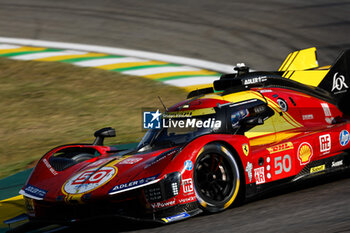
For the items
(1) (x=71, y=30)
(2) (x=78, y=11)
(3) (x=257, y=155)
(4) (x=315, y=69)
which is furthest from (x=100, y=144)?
(2) (x=78, y=11)

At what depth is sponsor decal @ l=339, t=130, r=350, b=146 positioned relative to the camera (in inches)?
285

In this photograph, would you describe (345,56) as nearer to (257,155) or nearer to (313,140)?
(313,140)

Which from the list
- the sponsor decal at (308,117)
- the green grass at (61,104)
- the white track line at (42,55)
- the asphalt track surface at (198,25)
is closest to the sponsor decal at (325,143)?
the sponsor decal at (308,117)

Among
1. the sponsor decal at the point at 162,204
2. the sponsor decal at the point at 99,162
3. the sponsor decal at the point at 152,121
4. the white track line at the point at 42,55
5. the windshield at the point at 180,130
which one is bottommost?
the sponsor decal at the point at 162,204

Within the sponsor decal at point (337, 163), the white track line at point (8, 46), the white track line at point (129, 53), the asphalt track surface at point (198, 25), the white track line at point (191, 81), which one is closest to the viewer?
the sponsor decal at point (337, 163)

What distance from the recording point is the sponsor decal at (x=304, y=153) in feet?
22.5

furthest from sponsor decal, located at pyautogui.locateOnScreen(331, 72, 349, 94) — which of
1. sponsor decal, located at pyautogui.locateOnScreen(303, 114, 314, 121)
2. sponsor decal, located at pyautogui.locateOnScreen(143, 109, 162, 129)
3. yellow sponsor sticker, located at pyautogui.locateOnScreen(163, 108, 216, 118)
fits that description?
sponsor decal, located at pyautogui.locateOnScreen(143, 109, 162, 129)

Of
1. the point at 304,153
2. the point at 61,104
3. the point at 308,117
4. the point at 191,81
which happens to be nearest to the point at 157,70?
the point at 191,81

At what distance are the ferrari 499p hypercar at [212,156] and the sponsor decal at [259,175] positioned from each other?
1 cm

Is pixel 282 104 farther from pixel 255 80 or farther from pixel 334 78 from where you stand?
pixel 334 78

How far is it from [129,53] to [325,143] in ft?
30.5

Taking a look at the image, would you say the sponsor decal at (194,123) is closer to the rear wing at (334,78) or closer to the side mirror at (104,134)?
the side mirror at (104,134)

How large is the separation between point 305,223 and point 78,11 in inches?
592

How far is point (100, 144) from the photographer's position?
316 inches
